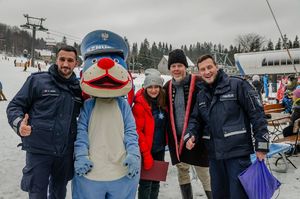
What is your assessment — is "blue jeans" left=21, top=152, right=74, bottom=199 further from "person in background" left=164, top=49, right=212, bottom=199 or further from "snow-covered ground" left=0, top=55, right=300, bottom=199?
"snow-covered ground" left=0, top=55, right=300, bottom=199

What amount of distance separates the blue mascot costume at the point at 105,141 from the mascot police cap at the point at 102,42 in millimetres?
352

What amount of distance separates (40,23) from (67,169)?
4785 cm

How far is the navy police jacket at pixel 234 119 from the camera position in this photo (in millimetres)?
2783

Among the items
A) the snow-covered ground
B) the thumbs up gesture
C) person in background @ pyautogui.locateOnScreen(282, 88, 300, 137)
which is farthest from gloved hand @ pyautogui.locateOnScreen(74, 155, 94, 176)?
person in background @ pyautogui.locateOnScreen(282, 88, 300, 137)

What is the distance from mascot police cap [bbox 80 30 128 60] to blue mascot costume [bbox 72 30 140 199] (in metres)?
0.35

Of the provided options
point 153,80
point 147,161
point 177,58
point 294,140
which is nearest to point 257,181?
point 147,161

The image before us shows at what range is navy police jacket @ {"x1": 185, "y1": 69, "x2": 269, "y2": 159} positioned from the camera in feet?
9.13

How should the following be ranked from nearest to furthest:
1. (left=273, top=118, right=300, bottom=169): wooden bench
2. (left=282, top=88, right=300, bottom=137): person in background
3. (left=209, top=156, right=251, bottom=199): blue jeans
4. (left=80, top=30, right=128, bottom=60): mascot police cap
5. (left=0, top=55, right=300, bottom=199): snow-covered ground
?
(left=209, top=156, right=251, bottom=199): blue jeans → (left=80, top=30, right=128, bottom=60): mascot police cap → (left=0, top=55, right=300, bottom=199): snow-covered ground → (left=273, top=118, right=300, bottom=169): wooden bench → (left=282, top=88, right=300, bottom=137): person in background

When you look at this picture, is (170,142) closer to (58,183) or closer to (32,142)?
(58,183)

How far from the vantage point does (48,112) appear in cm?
261

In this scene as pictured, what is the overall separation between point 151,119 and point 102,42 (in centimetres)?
92

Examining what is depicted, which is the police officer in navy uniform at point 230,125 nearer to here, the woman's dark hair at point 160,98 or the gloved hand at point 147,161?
the gloved hand at point 147,161

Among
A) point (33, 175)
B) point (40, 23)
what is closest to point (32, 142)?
point (33, 175)

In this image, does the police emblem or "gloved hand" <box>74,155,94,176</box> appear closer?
"gloved hand" <box>74,155,94,176</box>
